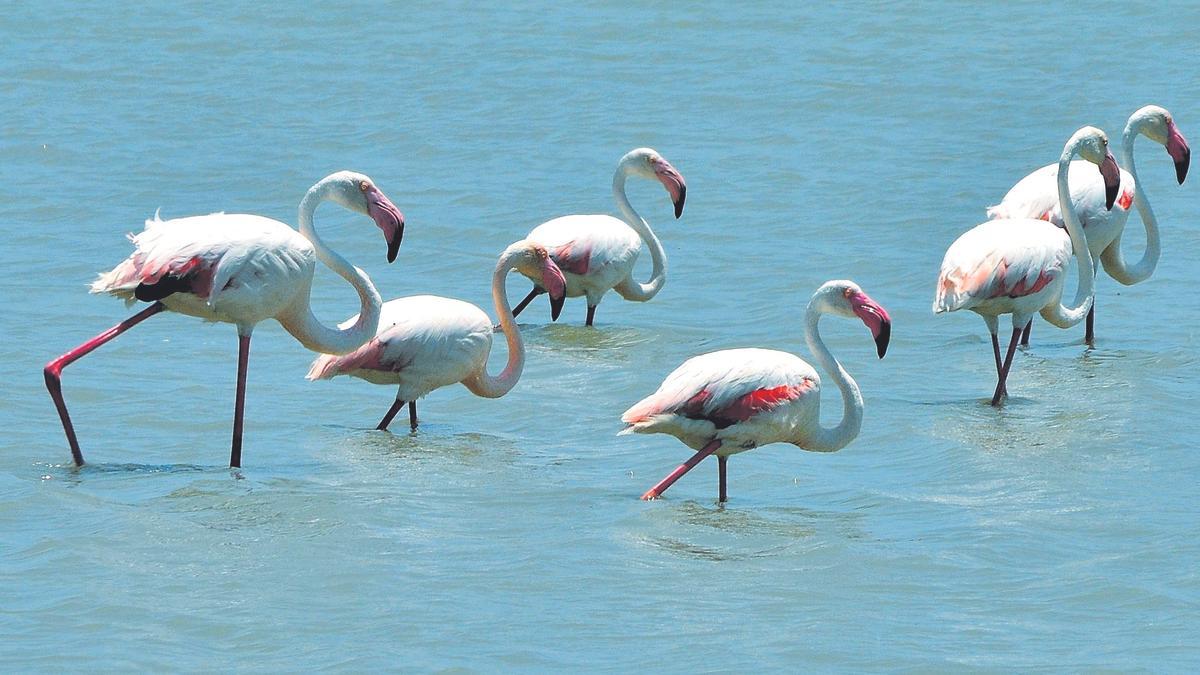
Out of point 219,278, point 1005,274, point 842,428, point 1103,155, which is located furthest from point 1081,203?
point 219,278

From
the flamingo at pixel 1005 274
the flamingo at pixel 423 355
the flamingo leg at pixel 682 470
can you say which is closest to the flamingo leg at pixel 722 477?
the flamingo leg at pixel 682 470

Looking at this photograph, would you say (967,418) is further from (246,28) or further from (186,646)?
(246,28)

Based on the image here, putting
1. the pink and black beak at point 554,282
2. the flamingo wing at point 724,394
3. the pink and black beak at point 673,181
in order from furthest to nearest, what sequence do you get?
the pink and black beak at point 673,181
the pink and black beak at point 554,282
the flamingo wing at point 724,394

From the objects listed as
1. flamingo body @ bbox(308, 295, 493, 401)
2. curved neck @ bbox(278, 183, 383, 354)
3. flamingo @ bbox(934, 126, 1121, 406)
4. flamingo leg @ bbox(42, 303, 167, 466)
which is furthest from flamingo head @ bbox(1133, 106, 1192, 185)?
flamingo leg @ bbox(42, 303, 167, 466)

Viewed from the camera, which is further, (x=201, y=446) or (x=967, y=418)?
(x=967, y=418)

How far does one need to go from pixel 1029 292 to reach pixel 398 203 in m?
6.41

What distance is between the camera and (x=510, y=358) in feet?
29.8

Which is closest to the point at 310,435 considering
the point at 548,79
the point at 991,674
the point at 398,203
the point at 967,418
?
the point at 967,418

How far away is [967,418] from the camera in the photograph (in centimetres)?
904

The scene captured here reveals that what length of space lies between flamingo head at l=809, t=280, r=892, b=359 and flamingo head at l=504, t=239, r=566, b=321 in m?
1.68

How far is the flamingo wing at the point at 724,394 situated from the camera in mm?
7277

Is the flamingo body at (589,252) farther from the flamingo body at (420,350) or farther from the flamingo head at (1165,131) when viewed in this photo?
the flamingo head at (1165,131)

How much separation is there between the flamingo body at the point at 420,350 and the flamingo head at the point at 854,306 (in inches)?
70.3

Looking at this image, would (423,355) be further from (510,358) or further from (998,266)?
(998,266)
